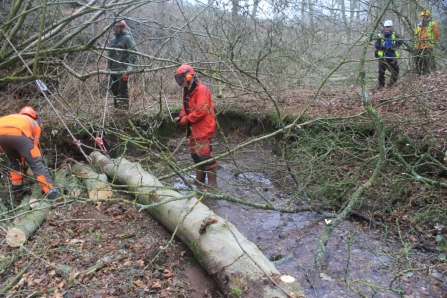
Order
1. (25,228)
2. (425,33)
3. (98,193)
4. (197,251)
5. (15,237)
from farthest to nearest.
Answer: (425,33), (98,193), (25,228), (15,237), (197,251)

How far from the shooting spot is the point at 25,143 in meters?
5.02

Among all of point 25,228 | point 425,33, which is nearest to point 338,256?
point 25,228

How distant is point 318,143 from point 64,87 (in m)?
6.24

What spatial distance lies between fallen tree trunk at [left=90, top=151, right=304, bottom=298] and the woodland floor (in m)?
0.21

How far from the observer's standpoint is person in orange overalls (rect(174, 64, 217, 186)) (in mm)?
5383

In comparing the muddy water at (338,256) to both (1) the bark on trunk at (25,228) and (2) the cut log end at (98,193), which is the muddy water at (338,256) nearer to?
(2) the cut log end at (98,193)

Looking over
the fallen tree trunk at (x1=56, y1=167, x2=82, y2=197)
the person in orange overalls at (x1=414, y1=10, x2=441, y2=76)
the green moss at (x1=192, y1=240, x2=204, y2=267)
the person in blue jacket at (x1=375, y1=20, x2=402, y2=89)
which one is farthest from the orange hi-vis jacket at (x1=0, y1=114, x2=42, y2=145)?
the person in orange overalls at (x1=414, y1=10, x2=441, y2=76)

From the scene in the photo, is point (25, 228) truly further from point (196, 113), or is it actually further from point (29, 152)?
point (196, 113)

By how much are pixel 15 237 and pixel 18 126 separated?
1.88 meters

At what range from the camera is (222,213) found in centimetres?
514

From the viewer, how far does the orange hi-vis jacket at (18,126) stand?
494 centimetres

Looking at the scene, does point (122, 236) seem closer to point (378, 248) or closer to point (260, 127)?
point (378, 248)

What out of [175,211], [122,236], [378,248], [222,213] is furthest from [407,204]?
[122,236]

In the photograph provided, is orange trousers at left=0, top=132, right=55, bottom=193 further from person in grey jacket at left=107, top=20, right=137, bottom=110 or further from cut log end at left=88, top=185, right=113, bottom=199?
person in grey jacket at left=107, top=20, right=137, bottom=110
